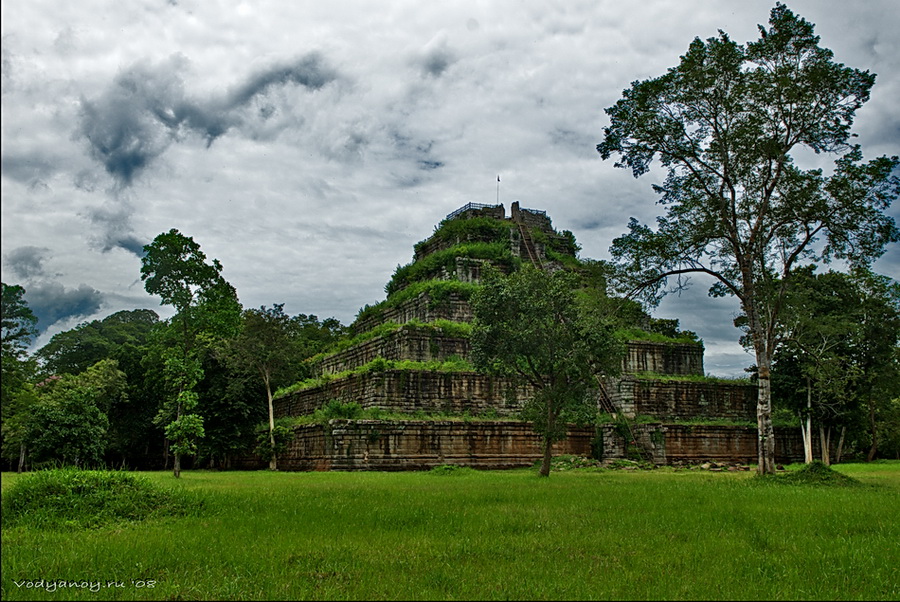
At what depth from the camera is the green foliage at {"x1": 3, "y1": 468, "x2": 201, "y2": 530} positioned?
9.58 m

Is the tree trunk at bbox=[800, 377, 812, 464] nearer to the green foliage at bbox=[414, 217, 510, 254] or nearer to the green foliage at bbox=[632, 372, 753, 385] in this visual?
the green foliage at bbox=[632, 372, 753, 385]

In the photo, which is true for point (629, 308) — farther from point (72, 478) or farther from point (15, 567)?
point (15, 567)

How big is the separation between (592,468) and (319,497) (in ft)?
52.8

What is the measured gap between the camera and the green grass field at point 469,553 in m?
6.09

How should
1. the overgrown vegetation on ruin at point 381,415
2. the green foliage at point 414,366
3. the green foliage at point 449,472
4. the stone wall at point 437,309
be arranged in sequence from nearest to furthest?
1. the green foliage at point 449,472
2. the overgrown vegetation on ruin at point 381,415
3. the green foliage at point 414,366
4. the stone wall at point 437,309

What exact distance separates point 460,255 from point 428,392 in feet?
33.1

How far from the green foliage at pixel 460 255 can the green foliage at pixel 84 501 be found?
26963 mm

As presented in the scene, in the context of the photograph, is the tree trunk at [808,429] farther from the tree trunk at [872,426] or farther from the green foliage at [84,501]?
the green foliage at [84,501]

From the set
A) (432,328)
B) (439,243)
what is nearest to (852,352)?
(432,328)

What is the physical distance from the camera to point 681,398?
3359cm

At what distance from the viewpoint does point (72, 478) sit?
420 inches

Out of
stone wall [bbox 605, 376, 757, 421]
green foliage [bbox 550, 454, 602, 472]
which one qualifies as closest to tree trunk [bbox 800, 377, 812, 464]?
stone wall [bbox 605, 376, 757, 421]

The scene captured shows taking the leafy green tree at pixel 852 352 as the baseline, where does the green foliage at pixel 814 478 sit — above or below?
below

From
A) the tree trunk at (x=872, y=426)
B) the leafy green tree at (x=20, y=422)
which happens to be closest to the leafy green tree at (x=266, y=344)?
the leafy green tree at (x=20, y=422)
